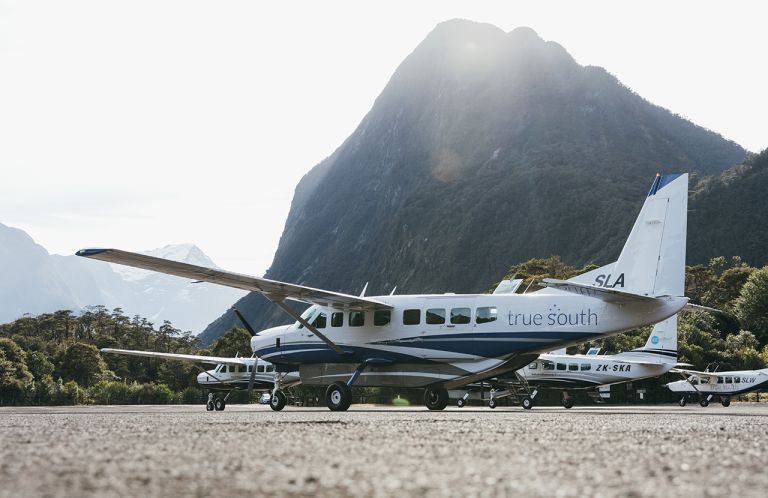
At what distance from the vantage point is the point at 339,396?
59.4 ft

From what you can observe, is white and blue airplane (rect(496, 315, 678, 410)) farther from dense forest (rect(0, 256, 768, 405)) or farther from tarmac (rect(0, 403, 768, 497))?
tarmac (rect(0, 403, 768, 497))

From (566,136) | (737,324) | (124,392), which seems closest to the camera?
(124,392)

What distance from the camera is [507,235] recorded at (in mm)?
157125

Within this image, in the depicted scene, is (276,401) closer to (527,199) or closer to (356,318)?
(356,318)

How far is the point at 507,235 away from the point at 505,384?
127695mm

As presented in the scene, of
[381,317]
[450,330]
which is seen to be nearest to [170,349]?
[381,317]

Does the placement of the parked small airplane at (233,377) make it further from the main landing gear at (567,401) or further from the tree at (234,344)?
the tree at (234,344)

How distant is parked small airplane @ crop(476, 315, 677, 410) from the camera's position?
31.2 metres

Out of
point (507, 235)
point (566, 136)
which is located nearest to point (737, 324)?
point (507, 235)

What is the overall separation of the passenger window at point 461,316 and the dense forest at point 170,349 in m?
12.2

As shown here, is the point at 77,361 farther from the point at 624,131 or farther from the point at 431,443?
the point at 624,131

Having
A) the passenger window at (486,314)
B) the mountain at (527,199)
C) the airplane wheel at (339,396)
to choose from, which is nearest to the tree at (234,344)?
the airplane wheel at (339,396)

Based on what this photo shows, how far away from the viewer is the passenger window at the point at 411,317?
18.4 m

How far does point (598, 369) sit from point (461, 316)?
15727 mm
